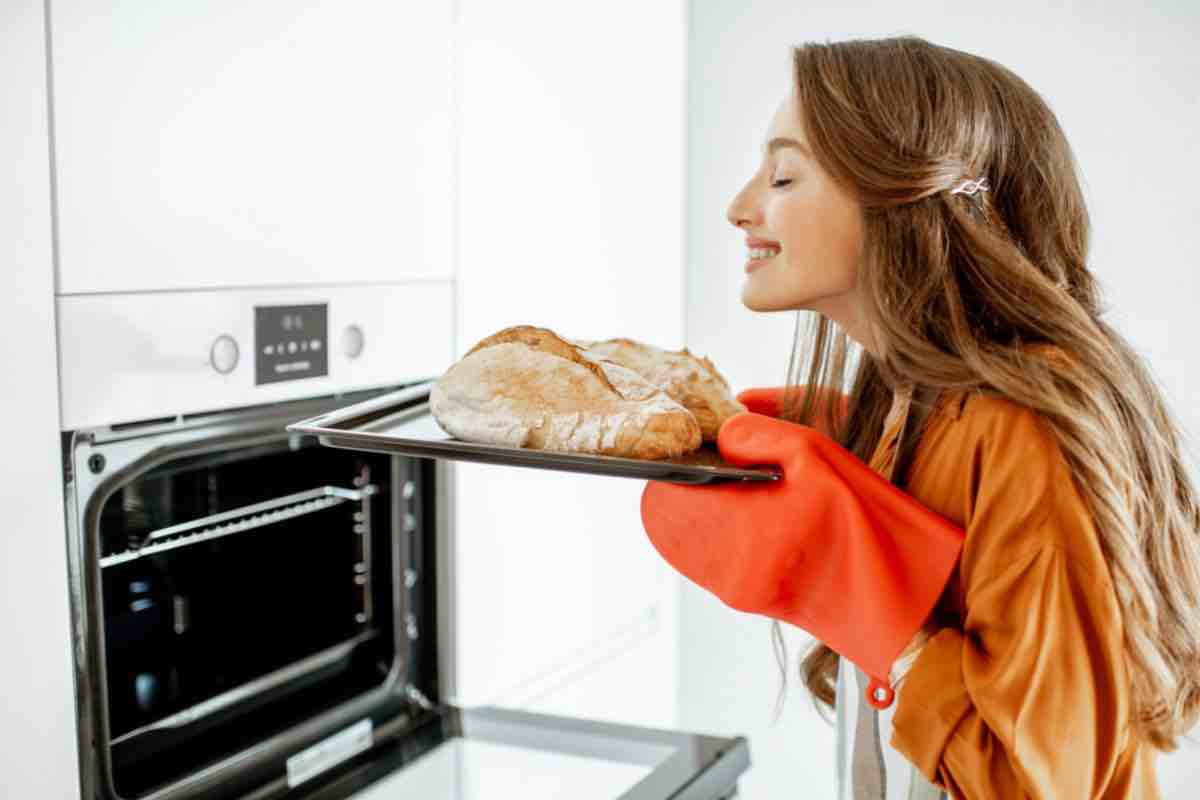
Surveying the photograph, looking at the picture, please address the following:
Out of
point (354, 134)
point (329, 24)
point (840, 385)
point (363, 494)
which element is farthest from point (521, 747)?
point (329, 24)

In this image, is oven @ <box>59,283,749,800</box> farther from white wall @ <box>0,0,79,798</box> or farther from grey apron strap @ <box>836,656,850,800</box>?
grey apron strap @ <box>836,656,850,800</box>

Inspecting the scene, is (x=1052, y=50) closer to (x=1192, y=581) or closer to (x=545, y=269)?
(x=545, y=269)

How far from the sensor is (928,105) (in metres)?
0.95

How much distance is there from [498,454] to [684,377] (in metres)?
0.27

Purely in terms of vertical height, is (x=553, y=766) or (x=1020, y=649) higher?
(x=1020, y=649)

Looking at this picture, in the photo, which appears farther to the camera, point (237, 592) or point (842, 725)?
point (237, 592)

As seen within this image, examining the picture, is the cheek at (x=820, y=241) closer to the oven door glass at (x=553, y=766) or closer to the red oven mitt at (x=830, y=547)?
the red oven mitt at (x=830, y=547)

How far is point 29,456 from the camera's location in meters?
1.08

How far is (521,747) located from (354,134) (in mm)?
714

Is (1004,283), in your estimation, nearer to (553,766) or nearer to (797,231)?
(797,231)

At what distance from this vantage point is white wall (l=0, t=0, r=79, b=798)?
1.04 m

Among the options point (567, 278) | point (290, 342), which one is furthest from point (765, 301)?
point (567, 278)

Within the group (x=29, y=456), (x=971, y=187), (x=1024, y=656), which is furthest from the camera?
(x=29, y=456)

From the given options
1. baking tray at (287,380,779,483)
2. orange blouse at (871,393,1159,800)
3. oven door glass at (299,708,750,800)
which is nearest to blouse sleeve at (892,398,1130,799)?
orange blouse at (871,393,1159,800)
